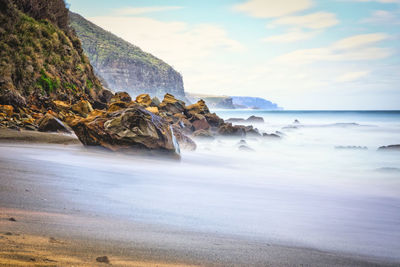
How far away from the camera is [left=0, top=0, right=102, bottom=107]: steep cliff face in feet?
31.5

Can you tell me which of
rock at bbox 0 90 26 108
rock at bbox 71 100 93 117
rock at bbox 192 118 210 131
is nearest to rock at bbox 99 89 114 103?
rock at bbox 192 118 210 131

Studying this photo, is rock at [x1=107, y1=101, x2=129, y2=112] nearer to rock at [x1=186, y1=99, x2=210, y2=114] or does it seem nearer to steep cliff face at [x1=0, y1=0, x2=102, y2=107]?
steep cliff face at [x1=0, y1=0, x2=102, y2=107]

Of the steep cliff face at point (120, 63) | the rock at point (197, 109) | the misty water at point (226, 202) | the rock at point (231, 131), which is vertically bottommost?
the misty water at point (226, 202)

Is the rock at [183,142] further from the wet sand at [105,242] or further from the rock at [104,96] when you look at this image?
the rock at [104,96]

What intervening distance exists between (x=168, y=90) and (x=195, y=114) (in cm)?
6859

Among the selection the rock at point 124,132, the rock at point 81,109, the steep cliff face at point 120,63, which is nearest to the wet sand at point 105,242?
the rock at point 124,132

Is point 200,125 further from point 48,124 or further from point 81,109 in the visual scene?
point 48,124

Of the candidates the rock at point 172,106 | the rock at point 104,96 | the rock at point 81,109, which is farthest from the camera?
the rock at point 172,106

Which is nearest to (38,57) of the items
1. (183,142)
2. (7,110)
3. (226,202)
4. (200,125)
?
(7,110)

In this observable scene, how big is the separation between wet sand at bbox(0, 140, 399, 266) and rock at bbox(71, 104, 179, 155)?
3.83m

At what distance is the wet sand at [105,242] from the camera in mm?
1656

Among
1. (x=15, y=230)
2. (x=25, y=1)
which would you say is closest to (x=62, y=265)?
(x=15, y=230)

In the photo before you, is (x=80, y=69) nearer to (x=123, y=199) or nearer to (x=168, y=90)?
(x=123, y=199)

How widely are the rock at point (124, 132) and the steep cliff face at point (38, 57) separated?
2.83 meters
